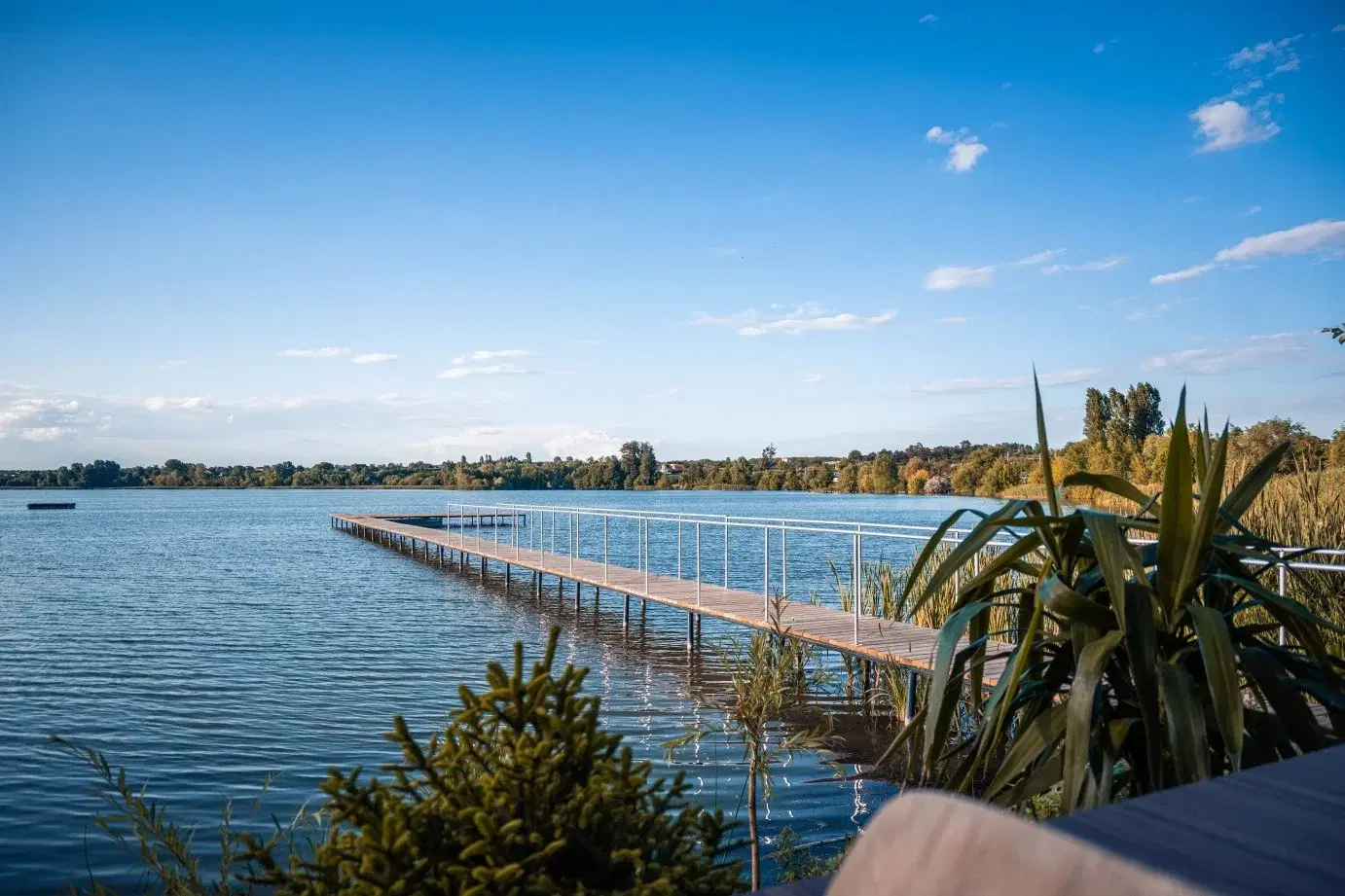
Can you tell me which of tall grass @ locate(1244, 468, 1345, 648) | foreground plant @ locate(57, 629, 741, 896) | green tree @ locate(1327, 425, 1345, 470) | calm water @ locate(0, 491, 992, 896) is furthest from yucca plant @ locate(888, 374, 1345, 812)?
green tree @ locate(1327, 425, 1345, 470)

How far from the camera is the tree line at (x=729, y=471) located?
51.8 meters

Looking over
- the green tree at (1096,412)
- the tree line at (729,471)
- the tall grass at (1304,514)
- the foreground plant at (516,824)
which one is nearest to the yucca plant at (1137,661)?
the foreground plant at (516,824)

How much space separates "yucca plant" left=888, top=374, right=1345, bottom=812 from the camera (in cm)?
188

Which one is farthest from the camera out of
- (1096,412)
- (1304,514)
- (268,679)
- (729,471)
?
(729,471)

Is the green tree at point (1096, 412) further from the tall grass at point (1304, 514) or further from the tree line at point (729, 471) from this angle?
the tall grass at point (1304, 514)

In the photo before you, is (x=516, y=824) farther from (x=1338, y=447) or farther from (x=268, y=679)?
(x=1338, y=447)

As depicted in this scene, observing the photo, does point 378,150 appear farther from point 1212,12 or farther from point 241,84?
point 1212,12

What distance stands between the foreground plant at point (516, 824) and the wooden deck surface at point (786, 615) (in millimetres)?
1857

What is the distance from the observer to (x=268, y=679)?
398 inches

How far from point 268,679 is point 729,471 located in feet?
247

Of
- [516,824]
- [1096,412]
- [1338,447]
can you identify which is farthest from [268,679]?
[1096,412]

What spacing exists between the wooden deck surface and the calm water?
0.66 m

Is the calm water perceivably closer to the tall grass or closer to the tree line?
the tall grass

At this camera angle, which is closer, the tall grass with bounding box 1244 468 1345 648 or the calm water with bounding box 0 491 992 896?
the calm water with bounding box 0 491 992 896
